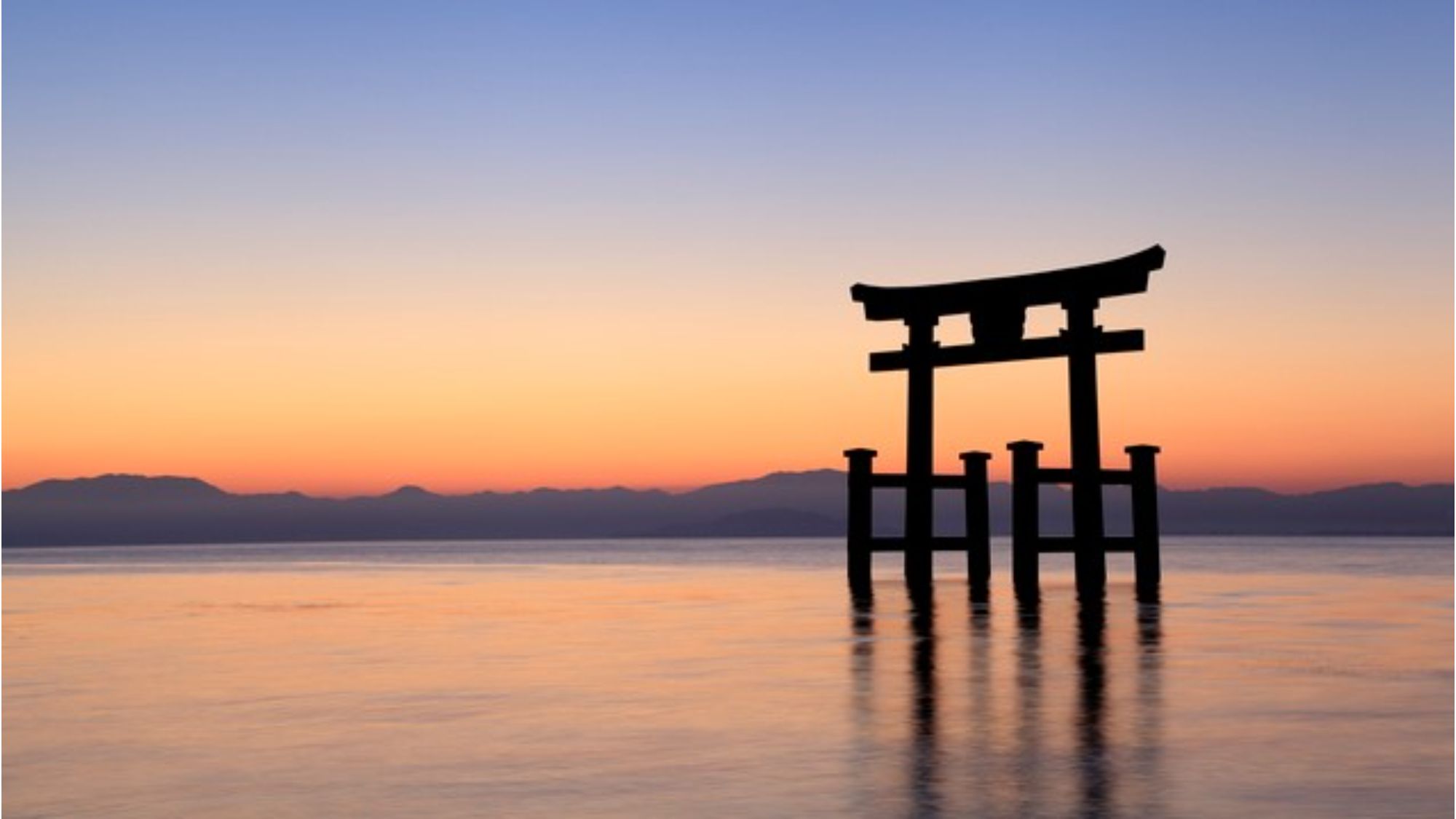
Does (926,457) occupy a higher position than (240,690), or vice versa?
(926,457)

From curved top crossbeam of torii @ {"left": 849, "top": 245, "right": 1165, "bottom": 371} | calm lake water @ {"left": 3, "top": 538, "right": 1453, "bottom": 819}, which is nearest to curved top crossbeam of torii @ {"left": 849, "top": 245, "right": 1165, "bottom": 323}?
curved top crossbeam of torii @ {"left": 849, "top": 245, "right": 1165, "bottom": 371}

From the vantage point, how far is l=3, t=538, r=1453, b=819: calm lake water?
7027 mm

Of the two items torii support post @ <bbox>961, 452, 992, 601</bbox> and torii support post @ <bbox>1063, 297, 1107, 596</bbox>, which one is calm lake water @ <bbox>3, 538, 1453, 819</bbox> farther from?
torii support post @ <bbox>961, 452, 992, 601</bbox>

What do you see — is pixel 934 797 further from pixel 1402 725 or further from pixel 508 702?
pixel 508 702

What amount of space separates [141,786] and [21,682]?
560 cm

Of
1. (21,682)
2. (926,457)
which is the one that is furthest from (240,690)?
(926,457)

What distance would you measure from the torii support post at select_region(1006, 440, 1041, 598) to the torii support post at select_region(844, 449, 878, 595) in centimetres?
263

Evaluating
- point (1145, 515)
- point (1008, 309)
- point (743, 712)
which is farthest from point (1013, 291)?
point (743, 712)

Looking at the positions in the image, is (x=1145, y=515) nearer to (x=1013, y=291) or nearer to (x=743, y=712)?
(x=1013, y=291)

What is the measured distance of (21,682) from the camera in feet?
41.1

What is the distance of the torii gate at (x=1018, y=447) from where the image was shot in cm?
2311

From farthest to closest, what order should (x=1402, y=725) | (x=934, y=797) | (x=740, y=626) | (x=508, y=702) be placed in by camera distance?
(x=740, y=626)
(x=508, y=702)
(x=1402, y=725)
(x=934, y=797)

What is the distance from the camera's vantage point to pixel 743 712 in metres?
9.89

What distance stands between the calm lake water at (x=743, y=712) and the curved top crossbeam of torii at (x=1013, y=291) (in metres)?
4.40
